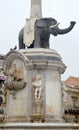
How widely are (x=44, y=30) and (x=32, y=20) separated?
82cm

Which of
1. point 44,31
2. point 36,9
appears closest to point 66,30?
point 44,31

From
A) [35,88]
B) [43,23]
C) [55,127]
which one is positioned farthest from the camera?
[43,23]

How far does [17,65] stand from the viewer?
55.5 feet

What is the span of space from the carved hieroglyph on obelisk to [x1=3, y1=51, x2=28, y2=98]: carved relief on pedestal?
104cm

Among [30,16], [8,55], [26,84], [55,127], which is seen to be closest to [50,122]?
[55,127]

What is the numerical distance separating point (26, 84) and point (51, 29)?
291 centimetres

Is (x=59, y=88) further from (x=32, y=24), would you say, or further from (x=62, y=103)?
(x=32, y=24)

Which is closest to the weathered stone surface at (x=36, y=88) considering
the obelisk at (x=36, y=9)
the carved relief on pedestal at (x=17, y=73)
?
the carved relief on pedestal at (x=17, y=73)

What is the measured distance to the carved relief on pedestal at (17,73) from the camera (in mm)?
16562

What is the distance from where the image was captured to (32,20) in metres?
17.7

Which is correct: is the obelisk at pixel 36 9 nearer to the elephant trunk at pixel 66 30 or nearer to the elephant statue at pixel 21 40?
the elephant statue at pixel 21 40

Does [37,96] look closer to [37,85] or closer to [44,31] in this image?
[37,85]

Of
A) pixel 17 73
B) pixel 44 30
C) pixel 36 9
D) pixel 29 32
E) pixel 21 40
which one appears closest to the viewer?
pixel 17 73

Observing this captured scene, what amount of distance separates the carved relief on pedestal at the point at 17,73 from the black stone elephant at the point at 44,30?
109cm
